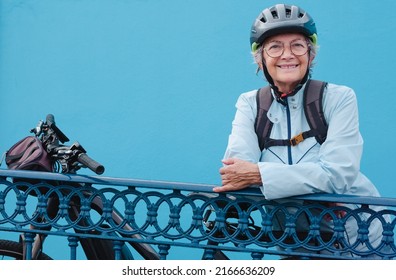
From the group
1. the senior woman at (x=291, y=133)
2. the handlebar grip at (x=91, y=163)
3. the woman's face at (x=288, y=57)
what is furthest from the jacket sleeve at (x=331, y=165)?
the handlebar grip at (x=91, y=163)

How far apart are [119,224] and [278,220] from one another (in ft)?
1.95

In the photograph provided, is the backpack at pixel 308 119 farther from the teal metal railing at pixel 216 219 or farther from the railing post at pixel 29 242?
the railing post at pixel 29 242

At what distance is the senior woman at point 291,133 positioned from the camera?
2.81 meters

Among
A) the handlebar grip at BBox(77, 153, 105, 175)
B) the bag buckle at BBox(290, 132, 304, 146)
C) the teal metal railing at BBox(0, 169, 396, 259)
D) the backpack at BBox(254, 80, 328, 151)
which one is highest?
the backpack at BBox(254, 80, 328, 151)

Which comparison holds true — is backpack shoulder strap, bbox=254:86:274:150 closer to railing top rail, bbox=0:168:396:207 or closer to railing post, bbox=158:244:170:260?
railing top rail, bbox=0:168:396:207

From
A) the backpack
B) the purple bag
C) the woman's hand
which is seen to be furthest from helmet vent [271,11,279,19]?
the purple bag

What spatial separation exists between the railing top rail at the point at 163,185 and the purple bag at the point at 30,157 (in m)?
0.10

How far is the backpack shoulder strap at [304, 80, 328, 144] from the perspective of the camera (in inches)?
118

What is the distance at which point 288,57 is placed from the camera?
3061 mm

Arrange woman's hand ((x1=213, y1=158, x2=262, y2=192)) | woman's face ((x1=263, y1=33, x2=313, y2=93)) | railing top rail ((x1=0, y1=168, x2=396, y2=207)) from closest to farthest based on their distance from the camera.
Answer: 1. railing top rail ((x1=0, y1=168, x2=396, y2=207))
2. woman's hand ((x1=213, y1=158, x2=262, y2=192))
3. woman's face ((x1=263, y1=33, x2=313, y2=93))

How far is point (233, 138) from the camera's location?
305 cm

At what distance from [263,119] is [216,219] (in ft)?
1.47

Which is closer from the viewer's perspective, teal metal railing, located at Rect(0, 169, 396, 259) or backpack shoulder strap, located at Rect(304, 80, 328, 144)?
teal metal railing, located at Rect(0, 169, 396, 259)

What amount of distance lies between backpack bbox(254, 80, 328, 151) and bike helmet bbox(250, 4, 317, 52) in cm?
20
